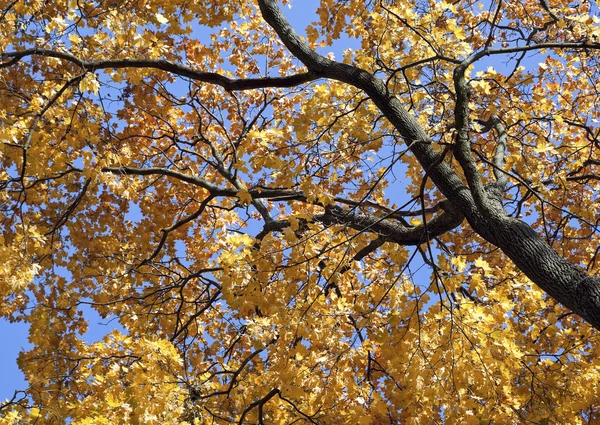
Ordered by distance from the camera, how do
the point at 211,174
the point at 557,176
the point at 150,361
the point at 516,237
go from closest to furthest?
the point at 516,237, the point at 150,361, the point at 557,176, the point at 211,174

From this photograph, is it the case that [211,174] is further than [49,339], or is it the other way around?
[211,174]

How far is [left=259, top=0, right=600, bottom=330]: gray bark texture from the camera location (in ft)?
13.4

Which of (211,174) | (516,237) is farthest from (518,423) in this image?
(211,174)

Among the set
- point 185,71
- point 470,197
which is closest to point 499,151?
point 470,197

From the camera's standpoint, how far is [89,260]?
31.0ft

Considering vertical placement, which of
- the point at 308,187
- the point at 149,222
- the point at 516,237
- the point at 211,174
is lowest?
the point at 516,237

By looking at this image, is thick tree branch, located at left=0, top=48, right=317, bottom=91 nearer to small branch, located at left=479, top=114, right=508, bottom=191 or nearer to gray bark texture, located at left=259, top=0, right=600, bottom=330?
gray bark texture, located at left=259, top=0, right=600, bottom=330

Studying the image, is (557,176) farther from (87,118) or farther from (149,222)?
(149,222)

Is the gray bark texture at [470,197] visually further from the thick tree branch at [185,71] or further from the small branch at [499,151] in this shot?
the small branch at [499,151]

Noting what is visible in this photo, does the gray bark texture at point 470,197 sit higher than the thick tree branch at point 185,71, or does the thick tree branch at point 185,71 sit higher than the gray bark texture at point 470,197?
the thick tree branch at point 185,71

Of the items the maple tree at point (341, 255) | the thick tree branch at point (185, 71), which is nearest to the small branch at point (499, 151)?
the maple tree at point (341, 255)

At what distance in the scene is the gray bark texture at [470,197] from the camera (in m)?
4.09

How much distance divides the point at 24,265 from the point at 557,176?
499cm

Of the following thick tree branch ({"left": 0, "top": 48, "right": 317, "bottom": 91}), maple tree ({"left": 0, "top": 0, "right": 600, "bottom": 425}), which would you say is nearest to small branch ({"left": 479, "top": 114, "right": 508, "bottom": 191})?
maple tree ({"left": 0, "top": 0, "right": 600, "bottom": 425})
